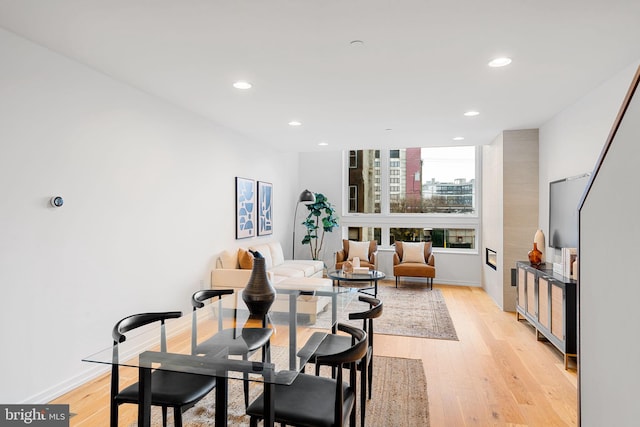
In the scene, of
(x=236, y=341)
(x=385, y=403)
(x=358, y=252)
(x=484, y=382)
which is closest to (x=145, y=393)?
(x=236, y=341)

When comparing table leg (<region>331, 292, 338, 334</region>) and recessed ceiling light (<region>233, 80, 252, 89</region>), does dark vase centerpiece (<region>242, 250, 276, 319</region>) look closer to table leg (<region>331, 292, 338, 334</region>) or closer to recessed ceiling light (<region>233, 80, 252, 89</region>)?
table leg (<region>331, 292, 338, 334</region>)

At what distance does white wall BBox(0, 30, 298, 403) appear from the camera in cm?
252

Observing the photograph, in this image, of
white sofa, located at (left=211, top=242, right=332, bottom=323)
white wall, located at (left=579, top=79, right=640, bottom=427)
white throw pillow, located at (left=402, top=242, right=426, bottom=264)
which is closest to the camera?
white wall, located at (left=579, top=79, right=640, bottom=427)

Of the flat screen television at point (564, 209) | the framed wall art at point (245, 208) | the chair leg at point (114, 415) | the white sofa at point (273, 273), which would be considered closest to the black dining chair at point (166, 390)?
the chair leg at point (114, 415)

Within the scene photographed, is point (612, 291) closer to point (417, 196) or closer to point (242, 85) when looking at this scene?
point (242, 85)

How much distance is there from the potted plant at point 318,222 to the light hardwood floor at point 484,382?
3.55 meters

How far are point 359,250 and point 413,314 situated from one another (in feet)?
7.56

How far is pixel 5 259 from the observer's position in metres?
2.46

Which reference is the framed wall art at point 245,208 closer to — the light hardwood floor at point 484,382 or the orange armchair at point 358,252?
the orange armchair at point 358,252

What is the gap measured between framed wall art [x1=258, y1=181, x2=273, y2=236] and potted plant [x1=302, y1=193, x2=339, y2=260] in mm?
1053

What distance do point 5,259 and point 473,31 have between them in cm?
338

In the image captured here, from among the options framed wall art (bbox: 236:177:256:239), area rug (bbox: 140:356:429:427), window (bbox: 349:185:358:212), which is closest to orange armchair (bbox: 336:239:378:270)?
window (bbox: 349:185:358:212)

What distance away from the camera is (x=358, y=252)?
23.8 ft

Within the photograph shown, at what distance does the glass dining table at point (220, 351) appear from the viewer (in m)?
1.64
